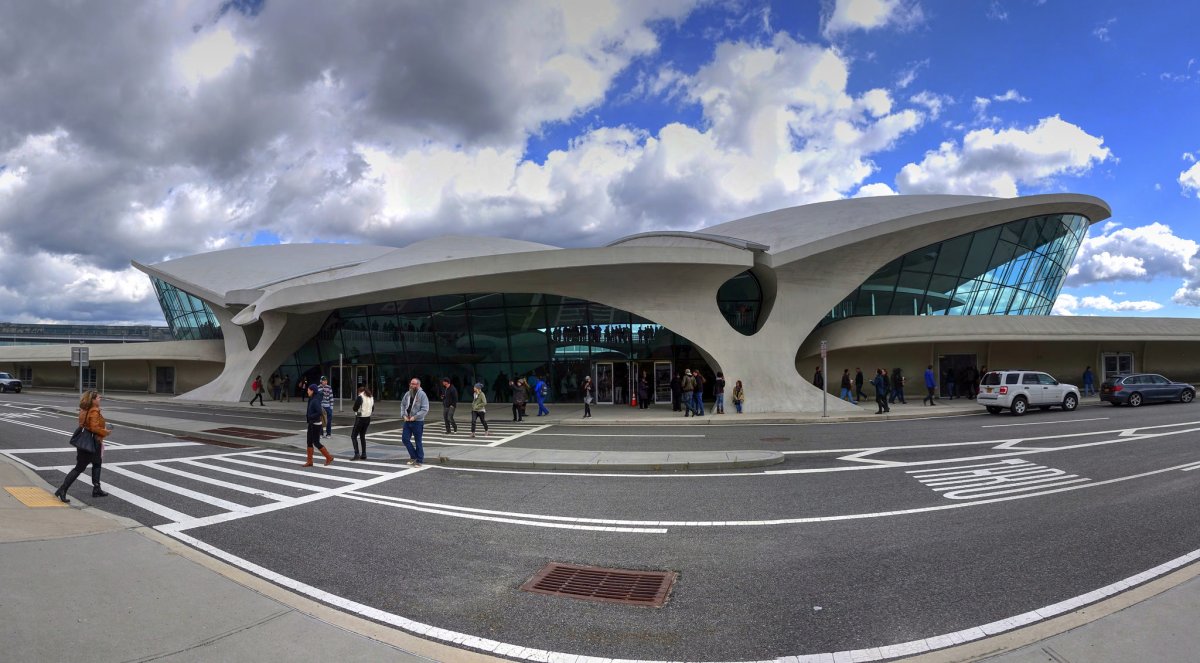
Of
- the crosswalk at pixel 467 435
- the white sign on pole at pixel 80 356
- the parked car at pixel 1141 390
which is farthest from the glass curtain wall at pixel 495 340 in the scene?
the parked car at pixel 1141 390

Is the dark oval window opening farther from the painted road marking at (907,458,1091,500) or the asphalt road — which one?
the painted road marking at (907,458,1091,500)

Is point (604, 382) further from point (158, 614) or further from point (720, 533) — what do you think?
point (158, 614)

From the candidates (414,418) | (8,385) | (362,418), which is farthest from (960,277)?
(8,385)

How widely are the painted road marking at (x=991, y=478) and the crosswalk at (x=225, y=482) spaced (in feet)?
31.3

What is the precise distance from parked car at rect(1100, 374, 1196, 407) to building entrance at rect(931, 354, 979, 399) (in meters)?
5.00

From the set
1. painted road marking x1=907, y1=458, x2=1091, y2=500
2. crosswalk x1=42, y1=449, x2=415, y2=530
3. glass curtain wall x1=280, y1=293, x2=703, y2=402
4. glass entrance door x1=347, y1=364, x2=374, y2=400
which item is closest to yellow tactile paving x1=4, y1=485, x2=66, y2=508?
crosswalk x1=42, y1=449, x2=415, y2=530

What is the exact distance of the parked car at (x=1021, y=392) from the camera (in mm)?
21562

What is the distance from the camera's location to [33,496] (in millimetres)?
8352

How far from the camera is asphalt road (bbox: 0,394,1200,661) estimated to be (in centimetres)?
438

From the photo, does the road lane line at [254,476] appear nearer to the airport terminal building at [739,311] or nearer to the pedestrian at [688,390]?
the airport terminal building at [739,311]

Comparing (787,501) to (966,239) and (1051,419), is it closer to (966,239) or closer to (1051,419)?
(1051,419)

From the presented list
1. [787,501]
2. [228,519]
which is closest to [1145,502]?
[787,501]

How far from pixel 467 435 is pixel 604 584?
13.1 m

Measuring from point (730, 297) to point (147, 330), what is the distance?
377 feet
